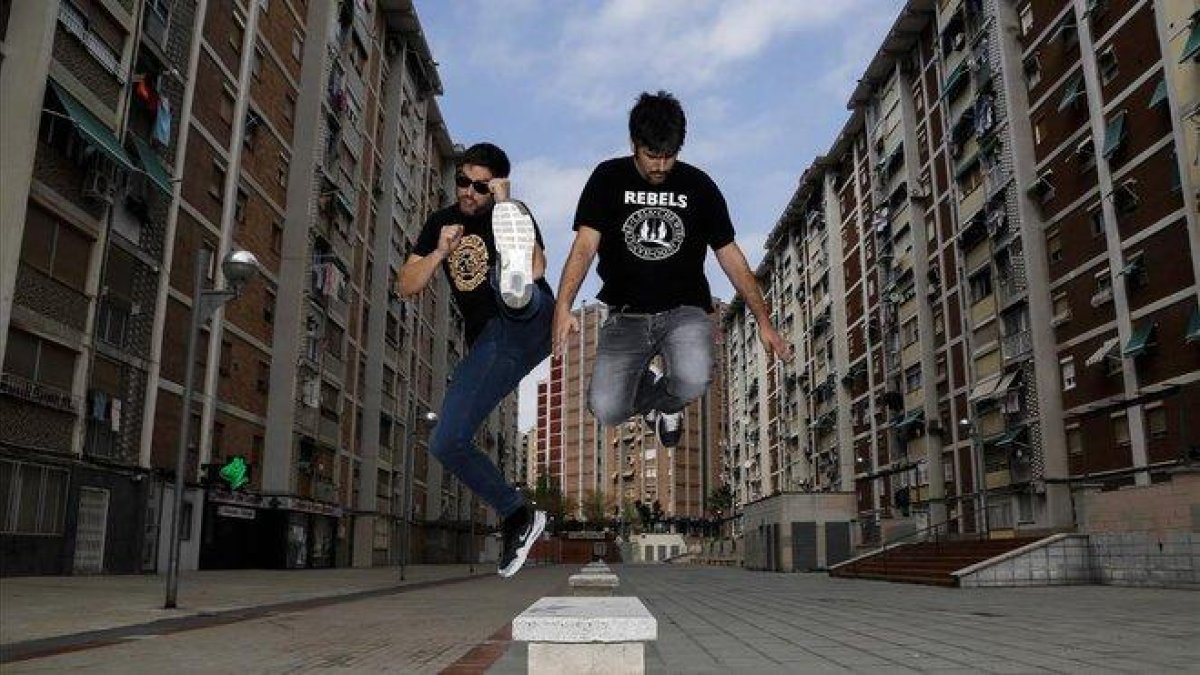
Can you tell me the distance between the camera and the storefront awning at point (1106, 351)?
3703cm

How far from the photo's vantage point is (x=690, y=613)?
18047 millimetres

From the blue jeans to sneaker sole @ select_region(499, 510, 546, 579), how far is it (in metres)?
0.29

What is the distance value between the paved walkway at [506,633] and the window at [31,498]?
3078 mm

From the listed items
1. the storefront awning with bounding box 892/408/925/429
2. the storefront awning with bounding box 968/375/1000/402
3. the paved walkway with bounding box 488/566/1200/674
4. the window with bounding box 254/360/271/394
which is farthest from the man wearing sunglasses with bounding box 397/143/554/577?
the storefront awning with bounding box 892/408/925/429

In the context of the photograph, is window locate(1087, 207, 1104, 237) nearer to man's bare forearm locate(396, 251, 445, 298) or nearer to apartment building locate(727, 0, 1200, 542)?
apartment building locate(727, 0, 1200, 542)

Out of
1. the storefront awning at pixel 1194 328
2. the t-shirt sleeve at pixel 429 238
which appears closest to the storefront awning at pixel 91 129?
the t-shirt sleeve at pixel 429 238

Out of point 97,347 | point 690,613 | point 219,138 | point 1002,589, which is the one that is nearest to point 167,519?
point 97,347

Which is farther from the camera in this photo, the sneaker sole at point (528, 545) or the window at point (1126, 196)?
the window at point (1126, 196)

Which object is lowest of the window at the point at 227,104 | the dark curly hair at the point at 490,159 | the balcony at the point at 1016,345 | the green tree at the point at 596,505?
the dark curly hair at the point at 490,159

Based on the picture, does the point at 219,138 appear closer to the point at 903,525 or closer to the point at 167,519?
the point at 167,519

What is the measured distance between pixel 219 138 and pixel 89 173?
10.3 meters

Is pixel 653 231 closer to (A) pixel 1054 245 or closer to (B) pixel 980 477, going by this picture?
(B) pixel 980 477

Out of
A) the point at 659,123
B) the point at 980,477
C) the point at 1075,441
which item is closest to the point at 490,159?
the point at 659,123

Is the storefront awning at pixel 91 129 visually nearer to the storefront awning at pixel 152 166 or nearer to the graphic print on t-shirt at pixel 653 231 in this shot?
the storefront awning at pixel 152 166
